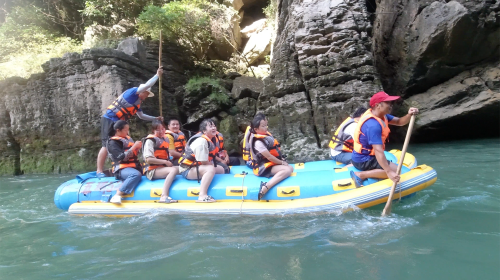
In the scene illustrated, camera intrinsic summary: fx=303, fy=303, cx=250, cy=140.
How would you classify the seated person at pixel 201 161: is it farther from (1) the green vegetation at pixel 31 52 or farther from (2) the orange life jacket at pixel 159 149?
(1) the green vegetation at pixel 31 52

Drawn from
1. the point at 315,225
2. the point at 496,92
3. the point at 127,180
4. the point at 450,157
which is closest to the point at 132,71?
the point at 127,180

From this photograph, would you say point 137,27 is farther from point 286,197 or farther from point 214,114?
point 286,197

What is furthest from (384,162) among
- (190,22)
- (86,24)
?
(86,24)

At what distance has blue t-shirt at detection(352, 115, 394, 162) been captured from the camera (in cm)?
369

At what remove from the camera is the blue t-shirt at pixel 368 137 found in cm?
369

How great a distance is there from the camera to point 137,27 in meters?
12.0

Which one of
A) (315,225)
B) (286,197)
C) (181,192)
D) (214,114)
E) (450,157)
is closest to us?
(315,225)

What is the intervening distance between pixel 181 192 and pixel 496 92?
1025cm

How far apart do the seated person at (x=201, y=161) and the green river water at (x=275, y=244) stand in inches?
19.1

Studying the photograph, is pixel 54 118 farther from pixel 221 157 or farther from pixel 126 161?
pixel 221 157

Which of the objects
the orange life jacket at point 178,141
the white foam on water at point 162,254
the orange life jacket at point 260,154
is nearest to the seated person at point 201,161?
the orange life jacket at point 260,154

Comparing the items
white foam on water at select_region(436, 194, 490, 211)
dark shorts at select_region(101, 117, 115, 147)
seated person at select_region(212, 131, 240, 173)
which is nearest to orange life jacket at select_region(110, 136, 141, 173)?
dark shorts at select_region(101, 117, 115, 147)

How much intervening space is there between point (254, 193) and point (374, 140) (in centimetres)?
172

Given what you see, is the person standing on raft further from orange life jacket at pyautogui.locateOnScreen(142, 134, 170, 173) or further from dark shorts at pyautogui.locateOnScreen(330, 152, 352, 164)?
dark shorts at pyautogui.locateOnScreen(330, 152, 352, 164)
